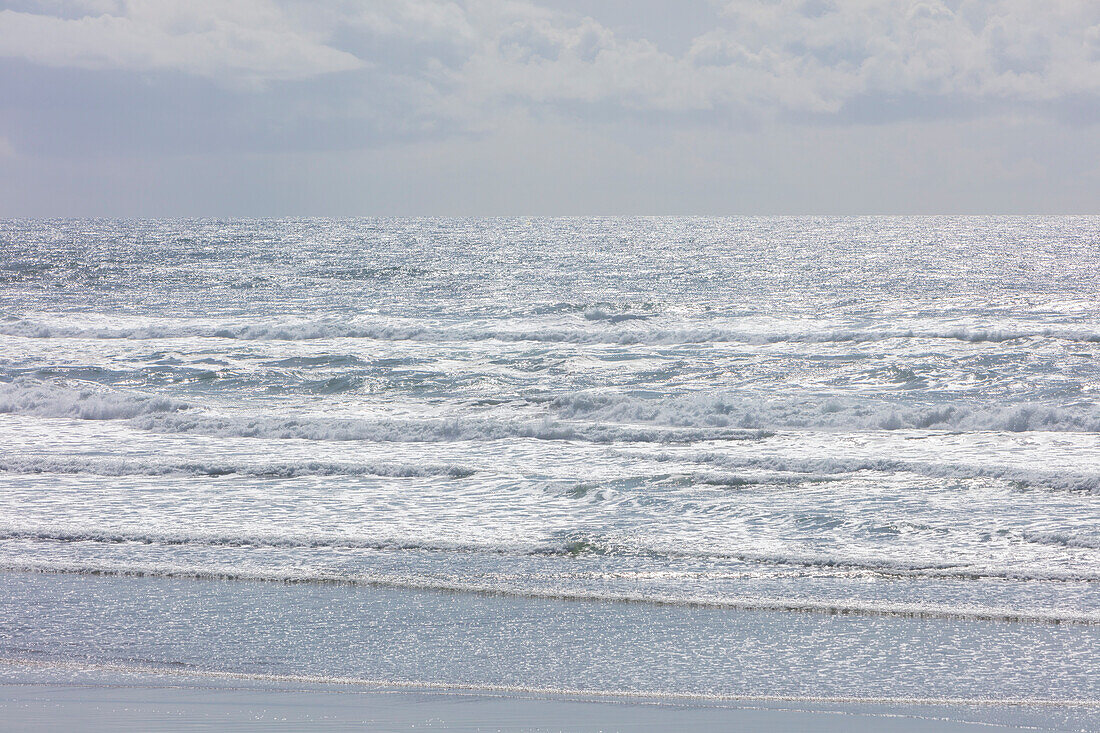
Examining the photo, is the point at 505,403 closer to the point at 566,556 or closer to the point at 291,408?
the point at 291,408

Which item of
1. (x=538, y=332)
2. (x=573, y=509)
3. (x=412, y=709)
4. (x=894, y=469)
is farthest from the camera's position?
(x=538, y=332)

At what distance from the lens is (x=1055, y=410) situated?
56.7 feet

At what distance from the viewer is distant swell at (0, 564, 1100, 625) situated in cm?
768

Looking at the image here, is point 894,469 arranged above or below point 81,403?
above

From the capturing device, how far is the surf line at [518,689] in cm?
611

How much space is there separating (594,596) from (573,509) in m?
3.19

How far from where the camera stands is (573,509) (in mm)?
11469

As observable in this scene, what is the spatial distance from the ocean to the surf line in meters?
0.04

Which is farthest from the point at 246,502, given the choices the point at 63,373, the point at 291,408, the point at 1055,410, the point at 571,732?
the point at 63,373

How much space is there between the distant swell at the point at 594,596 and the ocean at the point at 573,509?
0.12ft

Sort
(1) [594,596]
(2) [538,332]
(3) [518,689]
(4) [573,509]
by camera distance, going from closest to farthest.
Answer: (3) [518,689] < (1) [594,596] < (4) [573,509] < (2) [538,332]

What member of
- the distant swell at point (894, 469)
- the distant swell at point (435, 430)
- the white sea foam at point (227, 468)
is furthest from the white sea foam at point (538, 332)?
the white sea foam at point (227, 468)

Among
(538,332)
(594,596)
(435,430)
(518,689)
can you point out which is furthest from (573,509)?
(538,332)

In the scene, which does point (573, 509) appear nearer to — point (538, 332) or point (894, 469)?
point (894, 469)
